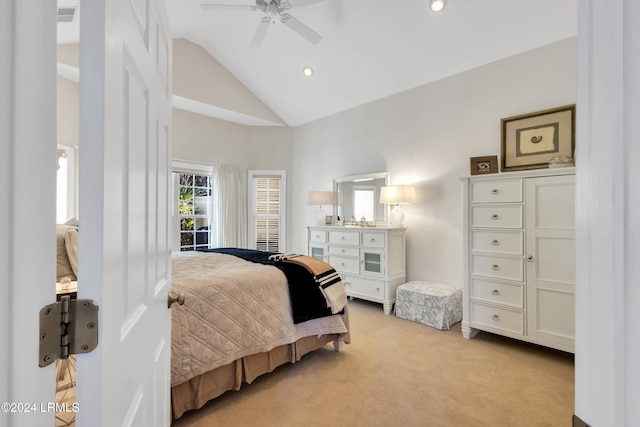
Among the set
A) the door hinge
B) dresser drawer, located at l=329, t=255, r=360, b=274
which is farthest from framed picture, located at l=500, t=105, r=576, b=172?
the door hinge

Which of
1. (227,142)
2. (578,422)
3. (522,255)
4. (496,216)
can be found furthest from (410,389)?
(227,142)

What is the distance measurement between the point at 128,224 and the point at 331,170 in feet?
14.4

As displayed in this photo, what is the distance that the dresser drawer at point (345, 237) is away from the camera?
398 centimetres

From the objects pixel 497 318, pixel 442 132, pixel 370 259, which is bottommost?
pixel 497 318

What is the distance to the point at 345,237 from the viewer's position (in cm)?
412

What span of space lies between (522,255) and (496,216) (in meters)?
0.39

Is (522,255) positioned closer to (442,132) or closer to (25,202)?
(442,132)

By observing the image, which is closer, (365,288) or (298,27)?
(298,27)

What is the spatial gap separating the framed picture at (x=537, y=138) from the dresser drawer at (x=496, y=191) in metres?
0.51

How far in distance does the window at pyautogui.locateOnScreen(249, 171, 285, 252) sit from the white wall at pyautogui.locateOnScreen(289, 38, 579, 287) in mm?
1249

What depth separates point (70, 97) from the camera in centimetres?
256

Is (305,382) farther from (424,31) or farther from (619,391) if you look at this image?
(424,31)

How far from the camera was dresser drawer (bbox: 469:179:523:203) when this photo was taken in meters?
2.57

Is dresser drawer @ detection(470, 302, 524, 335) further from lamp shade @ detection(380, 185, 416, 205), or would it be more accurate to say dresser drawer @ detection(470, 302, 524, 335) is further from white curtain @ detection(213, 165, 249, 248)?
white curtain @ detection(213, 165, 249, 248)
